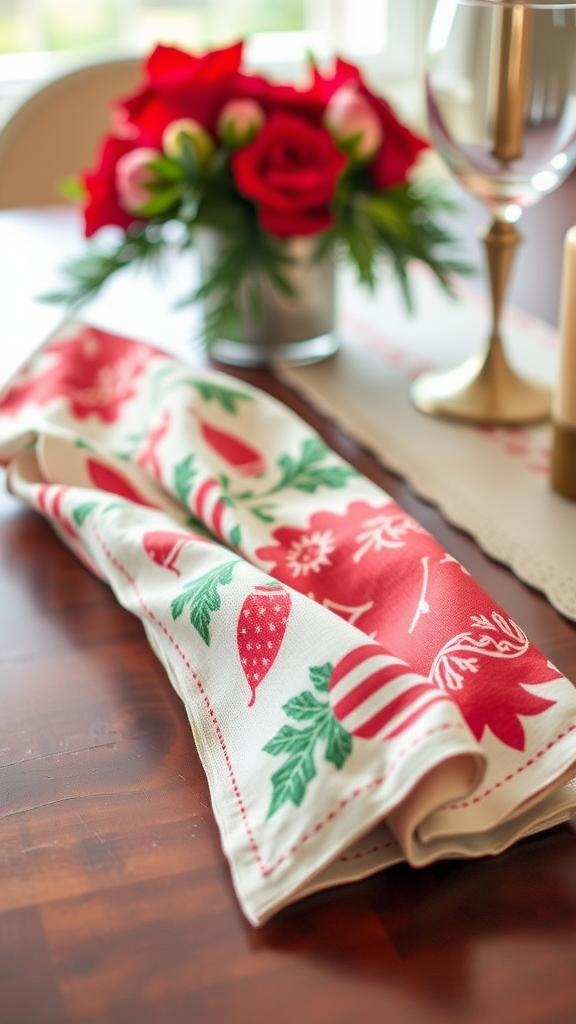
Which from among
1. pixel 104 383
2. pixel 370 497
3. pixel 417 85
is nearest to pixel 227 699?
pixel 370 497

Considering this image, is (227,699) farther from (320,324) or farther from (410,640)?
(320,324)

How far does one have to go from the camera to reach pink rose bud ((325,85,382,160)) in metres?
0.85

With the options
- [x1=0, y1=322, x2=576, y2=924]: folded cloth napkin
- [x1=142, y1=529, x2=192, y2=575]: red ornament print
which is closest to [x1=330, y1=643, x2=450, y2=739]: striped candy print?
[x1=0, y1=322, x2=576, y2=924]: folded cloth napkin

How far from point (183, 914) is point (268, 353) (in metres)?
0.60

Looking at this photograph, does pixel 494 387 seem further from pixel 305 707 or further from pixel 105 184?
pixel 305 707

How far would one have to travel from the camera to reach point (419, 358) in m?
0.94

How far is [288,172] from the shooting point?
2.74 ft

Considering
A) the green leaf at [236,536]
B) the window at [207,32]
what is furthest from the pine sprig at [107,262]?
the window at [207,32]

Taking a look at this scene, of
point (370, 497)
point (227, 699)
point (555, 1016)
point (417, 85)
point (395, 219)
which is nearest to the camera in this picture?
point (555, 1016)

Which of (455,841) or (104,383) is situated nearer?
(455,841)

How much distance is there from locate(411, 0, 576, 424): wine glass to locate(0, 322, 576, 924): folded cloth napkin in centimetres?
21

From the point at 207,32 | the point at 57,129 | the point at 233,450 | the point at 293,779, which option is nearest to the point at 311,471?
the point at 233,450

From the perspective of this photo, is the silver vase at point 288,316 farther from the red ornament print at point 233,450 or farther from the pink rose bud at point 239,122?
the red ornament print at point 233,450

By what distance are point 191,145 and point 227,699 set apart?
49cm
